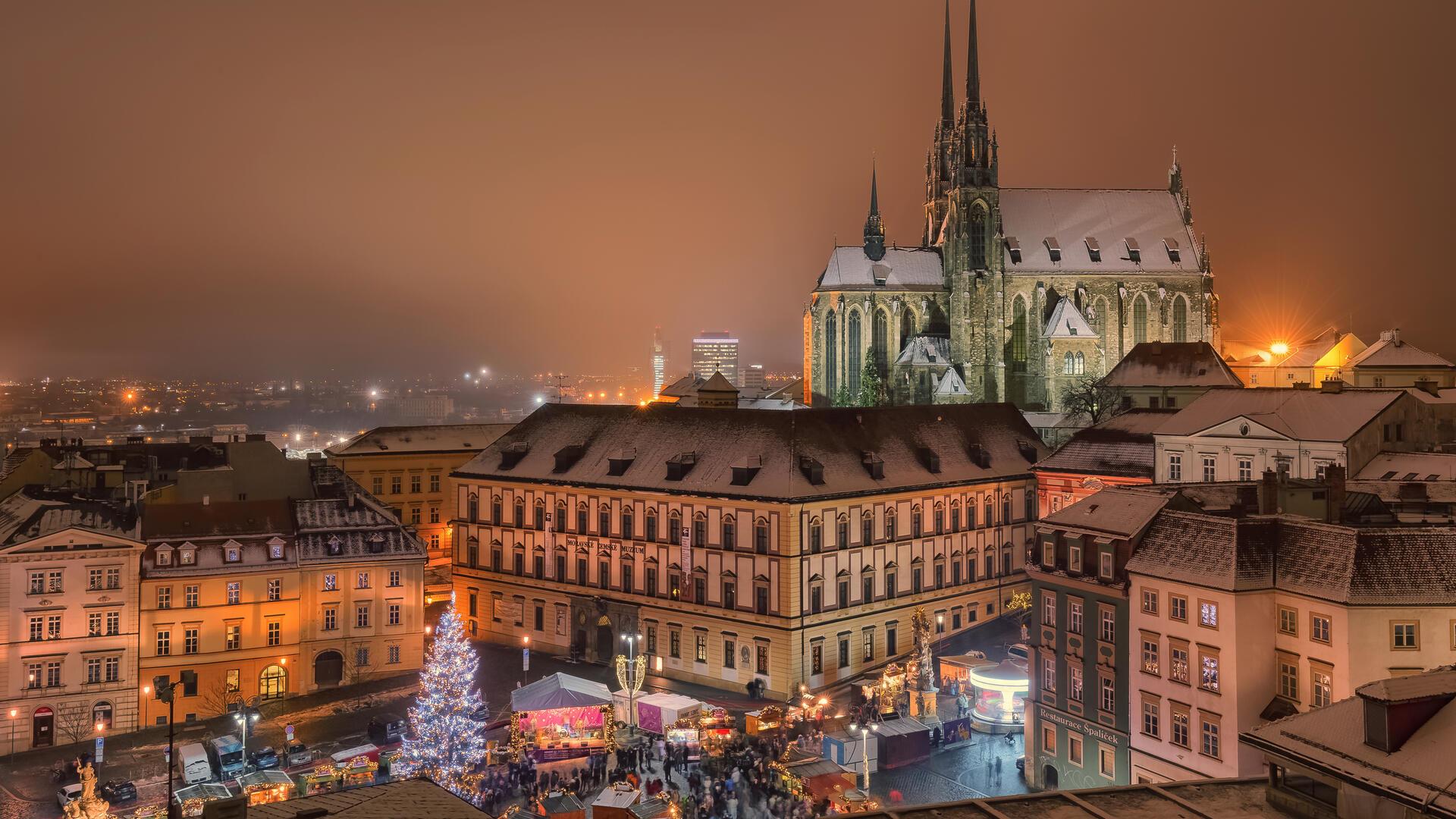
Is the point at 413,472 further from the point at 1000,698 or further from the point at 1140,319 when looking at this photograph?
the point at 1140,319

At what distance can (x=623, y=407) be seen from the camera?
7638 centimetres

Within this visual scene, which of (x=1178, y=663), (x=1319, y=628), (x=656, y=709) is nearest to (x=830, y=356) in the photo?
(x=656, y=709)

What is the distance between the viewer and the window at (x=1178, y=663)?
4022cm

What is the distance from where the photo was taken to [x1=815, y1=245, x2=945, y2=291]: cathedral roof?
129m

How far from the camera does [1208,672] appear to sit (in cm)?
3931

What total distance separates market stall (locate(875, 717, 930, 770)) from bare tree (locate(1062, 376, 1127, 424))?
36768mm

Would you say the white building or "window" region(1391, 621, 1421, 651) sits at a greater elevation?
the white building

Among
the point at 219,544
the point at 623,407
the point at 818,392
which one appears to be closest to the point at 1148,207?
the point at 818,392

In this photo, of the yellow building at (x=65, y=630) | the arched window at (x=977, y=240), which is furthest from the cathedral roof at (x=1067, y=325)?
the yellow building at (x=65, y=630)

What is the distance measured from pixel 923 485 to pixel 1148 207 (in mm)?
78994

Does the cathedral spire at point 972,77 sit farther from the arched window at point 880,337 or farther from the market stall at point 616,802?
the market stall at point 616,802

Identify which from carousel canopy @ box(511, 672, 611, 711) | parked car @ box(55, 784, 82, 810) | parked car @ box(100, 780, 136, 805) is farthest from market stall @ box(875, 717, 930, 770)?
parked car @ box(55, 784, 82, 810)

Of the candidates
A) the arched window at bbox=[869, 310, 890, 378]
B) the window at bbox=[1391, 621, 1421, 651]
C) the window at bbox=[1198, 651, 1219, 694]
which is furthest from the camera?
the arched window at bbox=[869, 310, 890, 378]

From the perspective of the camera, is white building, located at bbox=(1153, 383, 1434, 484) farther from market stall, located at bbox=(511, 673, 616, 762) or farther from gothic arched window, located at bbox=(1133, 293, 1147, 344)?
gothic arched window, located at bbox=(1133, 293, 1147, 344)
